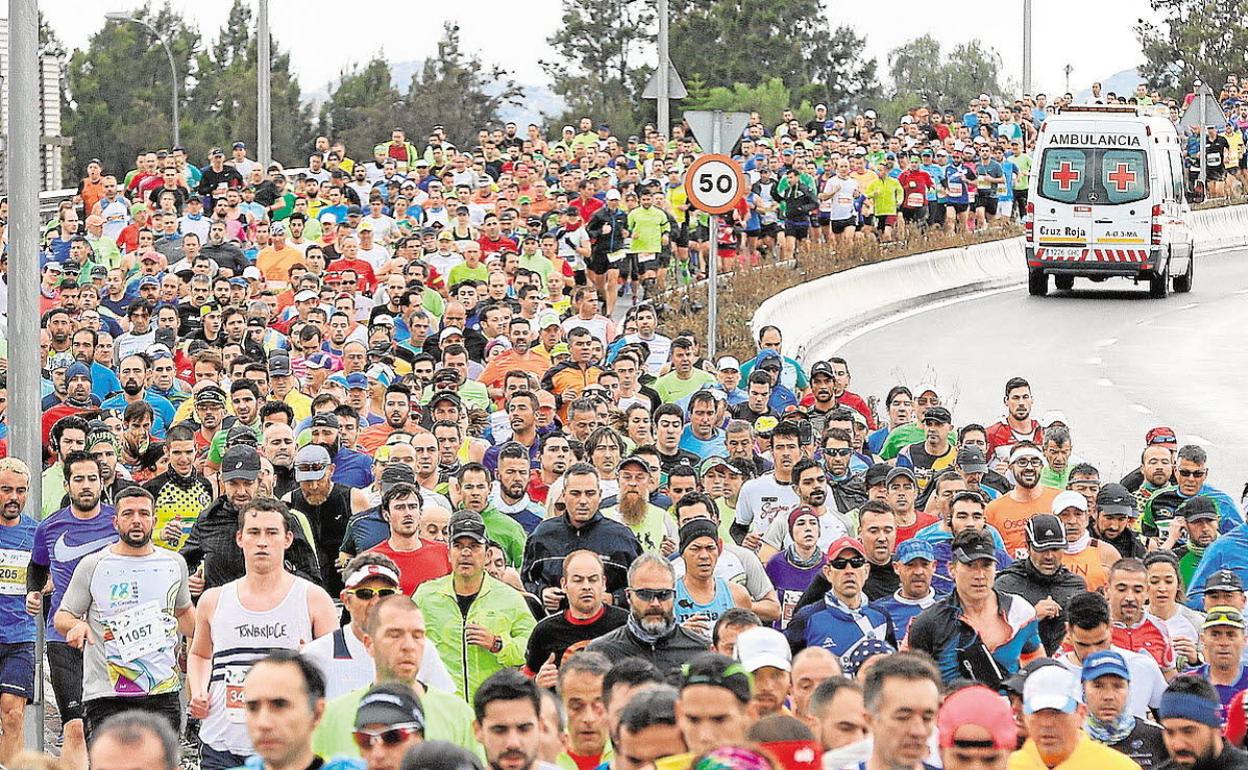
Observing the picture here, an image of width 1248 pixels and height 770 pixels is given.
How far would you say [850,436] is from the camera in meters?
15.1

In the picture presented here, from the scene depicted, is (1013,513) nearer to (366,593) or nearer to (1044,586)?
(1044,586)

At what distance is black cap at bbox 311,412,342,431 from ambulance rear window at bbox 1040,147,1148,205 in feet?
73.0

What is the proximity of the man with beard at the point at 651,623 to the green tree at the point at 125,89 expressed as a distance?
6140 cm

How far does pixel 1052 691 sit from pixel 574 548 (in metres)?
4.06

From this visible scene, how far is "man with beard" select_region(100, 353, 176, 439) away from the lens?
1564 centimetres

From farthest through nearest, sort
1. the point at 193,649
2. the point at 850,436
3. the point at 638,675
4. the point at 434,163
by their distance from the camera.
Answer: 1. the point at 434,163
2. the point at 850,436
3. the point at 193,649
4. the point at 638,675

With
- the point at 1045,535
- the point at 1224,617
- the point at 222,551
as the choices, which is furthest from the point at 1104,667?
the point at 222,551

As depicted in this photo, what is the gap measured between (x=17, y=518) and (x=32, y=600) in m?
0.42

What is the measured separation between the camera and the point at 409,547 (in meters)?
11.5

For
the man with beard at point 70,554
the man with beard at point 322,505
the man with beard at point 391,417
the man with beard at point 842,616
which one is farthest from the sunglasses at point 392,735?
the man with beard at point 391,417

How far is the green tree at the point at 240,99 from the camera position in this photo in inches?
2842

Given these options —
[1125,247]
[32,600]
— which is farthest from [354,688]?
[1125,247]

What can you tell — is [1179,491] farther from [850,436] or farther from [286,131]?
[286,131]

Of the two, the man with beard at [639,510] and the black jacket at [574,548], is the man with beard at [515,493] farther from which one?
the black jacket at [574,548]
